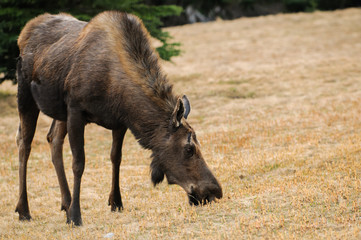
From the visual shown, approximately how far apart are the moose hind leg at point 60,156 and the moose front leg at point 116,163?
67 centimetres

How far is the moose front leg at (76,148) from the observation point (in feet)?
21.6

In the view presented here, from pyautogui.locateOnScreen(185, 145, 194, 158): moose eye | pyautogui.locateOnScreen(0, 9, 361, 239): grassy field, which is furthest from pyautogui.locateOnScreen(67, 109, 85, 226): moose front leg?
pyautogui.locateOnScreen(185, 145, 194, 158): moose eye

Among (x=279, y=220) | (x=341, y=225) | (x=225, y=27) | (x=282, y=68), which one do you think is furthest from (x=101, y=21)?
(x=225, y=27)

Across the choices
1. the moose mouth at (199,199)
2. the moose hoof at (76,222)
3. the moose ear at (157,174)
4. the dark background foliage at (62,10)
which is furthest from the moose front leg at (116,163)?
A: the dark background foliage at (62,10)

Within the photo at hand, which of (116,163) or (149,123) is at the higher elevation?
(149,123)

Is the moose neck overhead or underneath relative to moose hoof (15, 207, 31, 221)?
overhead

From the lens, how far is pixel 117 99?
6.42 meters

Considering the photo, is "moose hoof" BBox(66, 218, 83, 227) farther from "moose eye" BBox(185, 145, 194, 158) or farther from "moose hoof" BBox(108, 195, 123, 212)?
"moose eye" BBox(185, 145, 194, 158)

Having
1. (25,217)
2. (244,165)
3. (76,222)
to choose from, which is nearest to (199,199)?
(76,222)

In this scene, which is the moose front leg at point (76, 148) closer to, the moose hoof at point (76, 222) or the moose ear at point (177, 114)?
the moose hoof at point (76, 222)

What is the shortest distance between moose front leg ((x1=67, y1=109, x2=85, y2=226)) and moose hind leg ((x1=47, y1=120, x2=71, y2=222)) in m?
0.63

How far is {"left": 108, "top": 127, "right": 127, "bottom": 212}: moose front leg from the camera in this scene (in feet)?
23.4

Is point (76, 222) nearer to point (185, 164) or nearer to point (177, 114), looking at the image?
point (185, 164)

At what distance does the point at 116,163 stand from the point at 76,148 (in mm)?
725
